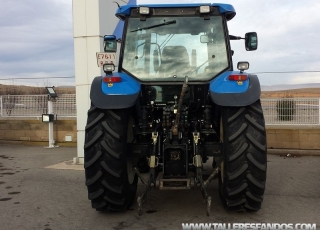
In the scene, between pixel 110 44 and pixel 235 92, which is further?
pixel 110 44

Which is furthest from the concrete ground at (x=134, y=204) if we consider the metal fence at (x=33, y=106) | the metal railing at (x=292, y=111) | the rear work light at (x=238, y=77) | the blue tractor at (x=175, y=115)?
the metal fence at (x=33, y=106)

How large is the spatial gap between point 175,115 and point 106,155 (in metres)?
0.94

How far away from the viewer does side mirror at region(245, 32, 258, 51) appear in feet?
17.9

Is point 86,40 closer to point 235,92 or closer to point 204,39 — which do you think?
point 204,39

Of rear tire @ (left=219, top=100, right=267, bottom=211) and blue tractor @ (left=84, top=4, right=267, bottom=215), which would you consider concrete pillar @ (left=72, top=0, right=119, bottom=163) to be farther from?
rear tire @ (left=219, top=100, right=267, bottom=211)

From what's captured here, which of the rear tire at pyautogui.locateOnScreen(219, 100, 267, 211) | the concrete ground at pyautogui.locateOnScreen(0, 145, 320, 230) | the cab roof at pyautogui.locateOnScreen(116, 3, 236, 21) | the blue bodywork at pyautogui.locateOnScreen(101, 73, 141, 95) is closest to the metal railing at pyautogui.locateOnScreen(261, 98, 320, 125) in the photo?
the concrete ground at pyautogui.locateOnScreen(0, 145, 320, 230)

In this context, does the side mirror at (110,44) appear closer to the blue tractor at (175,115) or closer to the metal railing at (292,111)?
the blue tractor at (175,115)

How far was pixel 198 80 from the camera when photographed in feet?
15.6

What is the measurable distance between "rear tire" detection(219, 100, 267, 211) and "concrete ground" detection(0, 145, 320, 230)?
1.15 ft

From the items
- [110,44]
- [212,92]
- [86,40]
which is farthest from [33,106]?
[212,92]

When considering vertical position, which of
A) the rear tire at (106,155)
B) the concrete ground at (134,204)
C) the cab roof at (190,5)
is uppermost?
the cab roof at (190,5)

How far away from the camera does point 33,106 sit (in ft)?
38.4

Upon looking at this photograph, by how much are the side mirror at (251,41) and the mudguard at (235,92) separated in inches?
52.4

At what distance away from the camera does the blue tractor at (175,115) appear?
167 inches
